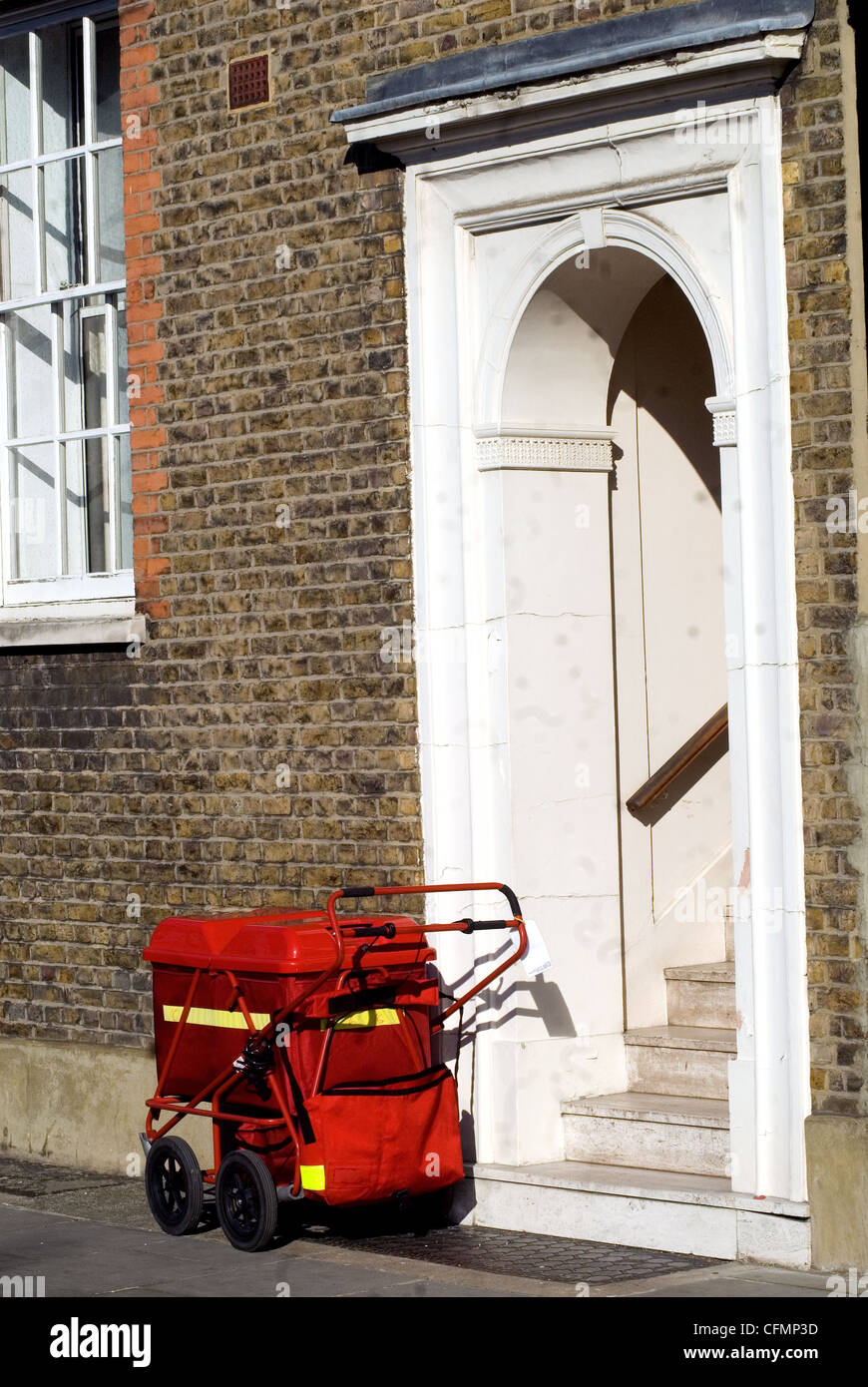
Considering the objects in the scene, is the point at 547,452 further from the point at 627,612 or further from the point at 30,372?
the point at 30,372

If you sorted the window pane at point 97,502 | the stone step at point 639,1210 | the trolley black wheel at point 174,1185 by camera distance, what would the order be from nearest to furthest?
the stone step at point 639,1210, the trolley black wheel at point 174,1185, the window pane at point 97,502

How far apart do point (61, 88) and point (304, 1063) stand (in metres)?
5.16

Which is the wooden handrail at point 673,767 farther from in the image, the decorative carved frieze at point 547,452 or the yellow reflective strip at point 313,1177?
the yellow reflective strip at point 313,1177

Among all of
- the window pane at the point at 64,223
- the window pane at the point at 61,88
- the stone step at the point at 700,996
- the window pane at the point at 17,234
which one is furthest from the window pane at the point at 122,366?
the stone step at the point at 700,996

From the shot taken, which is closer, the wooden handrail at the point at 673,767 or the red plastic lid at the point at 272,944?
the red plastic lid at the point at 272,944

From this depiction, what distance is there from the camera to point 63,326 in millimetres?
10508

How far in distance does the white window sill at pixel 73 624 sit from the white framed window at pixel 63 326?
0.06 feet

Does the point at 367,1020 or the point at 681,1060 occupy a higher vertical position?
the point at 367,1020

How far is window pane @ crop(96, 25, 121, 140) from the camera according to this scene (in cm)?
1023

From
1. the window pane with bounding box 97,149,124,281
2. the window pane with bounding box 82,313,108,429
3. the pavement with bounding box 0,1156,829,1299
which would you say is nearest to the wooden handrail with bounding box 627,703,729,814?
the pavement with bounding box 0,1156,829,1299

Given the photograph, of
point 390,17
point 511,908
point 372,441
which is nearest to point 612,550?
point 372,441

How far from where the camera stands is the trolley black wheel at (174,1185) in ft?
26.7

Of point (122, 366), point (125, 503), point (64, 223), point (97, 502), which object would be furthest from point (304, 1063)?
point (64, 223)

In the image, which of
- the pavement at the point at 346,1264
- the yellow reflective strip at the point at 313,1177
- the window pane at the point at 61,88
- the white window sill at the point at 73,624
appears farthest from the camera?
the window pane at the point at 61,88
